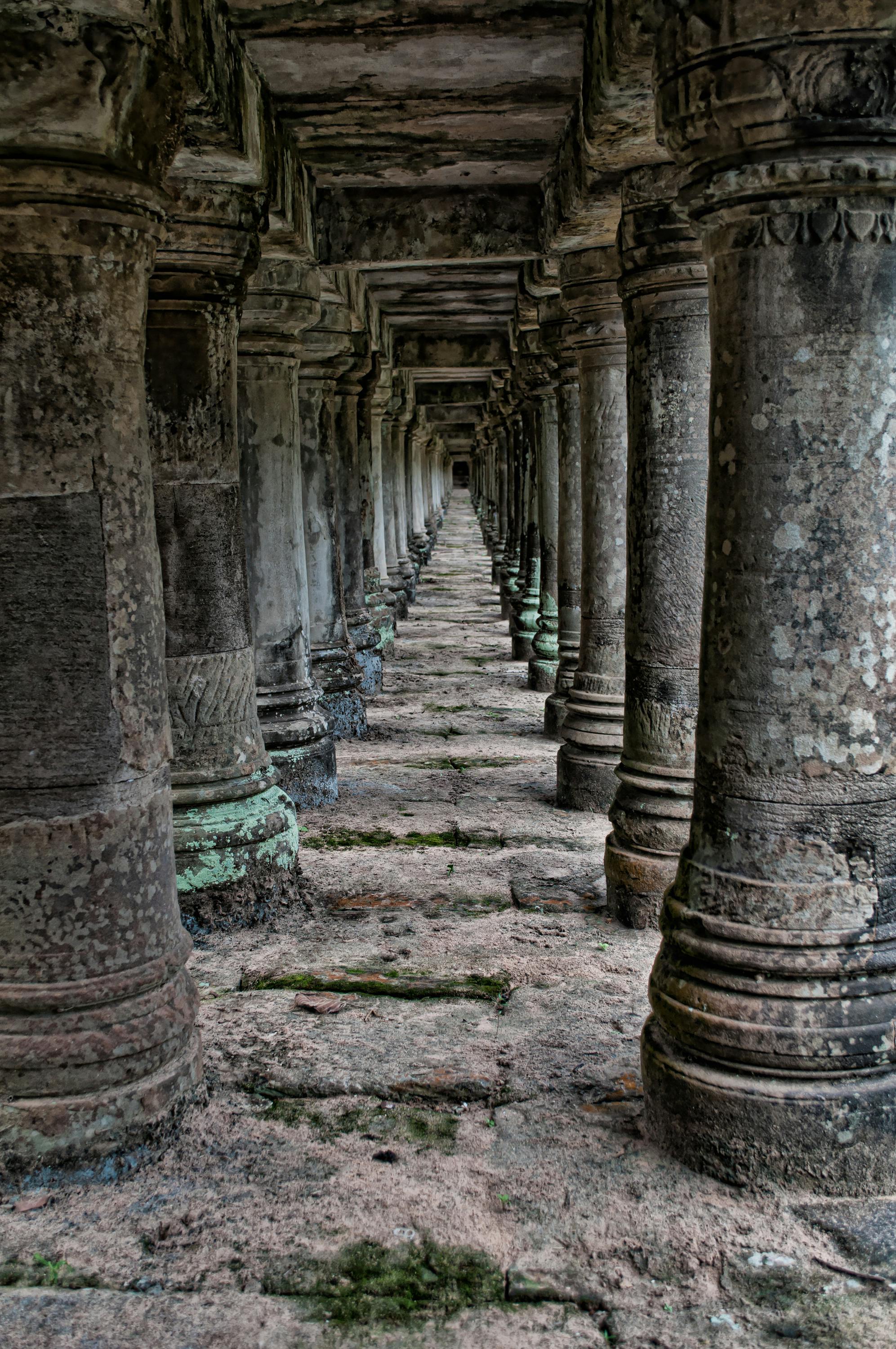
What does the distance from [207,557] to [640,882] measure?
2.38 meters

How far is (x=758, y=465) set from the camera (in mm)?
3178

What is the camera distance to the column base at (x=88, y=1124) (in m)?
3.26

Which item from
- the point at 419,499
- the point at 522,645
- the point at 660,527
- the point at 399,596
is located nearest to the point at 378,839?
the point at 660,527

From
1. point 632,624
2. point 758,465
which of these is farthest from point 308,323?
point 758,465

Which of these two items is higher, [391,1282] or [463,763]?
[391,1282]

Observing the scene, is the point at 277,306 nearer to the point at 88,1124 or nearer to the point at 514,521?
the point at 88,1124

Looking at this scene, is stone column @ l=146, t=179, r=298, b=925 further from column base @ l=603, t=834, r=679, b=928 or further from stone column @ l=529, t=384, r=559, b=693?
stone column @ l=529, t=384, r=559, b=693

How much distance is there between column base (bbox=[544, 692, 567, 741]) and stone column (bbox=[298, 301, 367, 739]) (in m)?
1.41

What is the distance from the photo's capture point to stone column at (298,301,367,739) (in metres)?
8.73

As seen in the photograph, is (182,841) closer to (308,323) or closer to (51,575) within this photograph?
(51,575)

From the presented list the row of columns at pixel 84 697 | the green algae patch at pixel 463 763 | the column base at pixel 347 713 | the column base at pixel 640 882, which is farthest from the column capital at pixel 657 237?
the column base at pixel 347 713

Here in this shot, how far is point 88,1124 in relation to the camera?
10.8ft

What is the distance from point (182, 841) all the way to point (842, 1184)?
315cm

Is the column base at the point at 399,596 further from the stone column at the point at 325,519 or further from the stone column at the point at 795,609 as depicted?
the stone column at the point at 795,609
